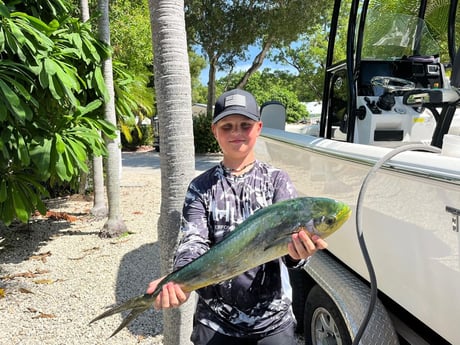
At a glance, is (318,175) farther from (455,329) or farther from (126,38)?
(126,38)

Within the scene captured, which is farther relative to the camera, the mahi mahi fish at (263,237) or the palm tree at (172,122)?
the palm tree at (172,122)

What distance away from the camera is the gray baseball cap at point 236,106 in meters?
1.63

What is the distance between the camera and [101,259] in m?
5.13

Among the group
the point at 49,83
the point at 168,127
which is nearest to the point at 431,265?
the point at 168,127

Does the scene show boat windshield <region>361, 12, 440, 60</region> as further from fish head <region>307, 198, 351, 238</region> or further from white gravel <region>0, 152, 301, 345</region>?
white gravel <region>0, 152, 301, 345</region>

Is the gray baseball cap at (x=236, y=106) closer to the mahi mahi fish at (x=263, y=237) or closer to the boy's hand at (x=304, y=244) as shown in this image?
the mahi mahi fish at (x=263, y=237)

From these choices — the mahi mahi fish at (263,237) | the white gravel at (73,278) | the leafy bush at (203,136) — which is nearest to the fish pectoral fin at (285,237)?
the mahi mahi fish at (263,237)

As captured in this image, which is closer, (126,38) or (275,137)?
(275,137)

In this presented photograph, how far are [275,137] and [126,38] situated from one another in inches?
337

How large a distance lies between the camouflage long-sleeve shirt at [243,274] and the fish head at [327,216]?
1.50 feet

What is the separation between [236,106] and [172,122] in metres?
0.66

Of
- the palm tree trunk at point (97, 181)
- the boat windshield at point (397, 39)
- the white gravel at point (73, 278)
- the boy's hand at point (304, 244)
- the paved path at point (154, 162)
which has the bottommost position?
the paved path at point (154, 162)

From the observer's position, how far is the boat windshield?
3.51 m

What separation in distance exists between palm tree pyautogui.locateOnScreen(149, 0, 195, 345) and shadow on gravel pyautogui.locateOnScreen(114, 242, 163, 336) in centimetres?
143
